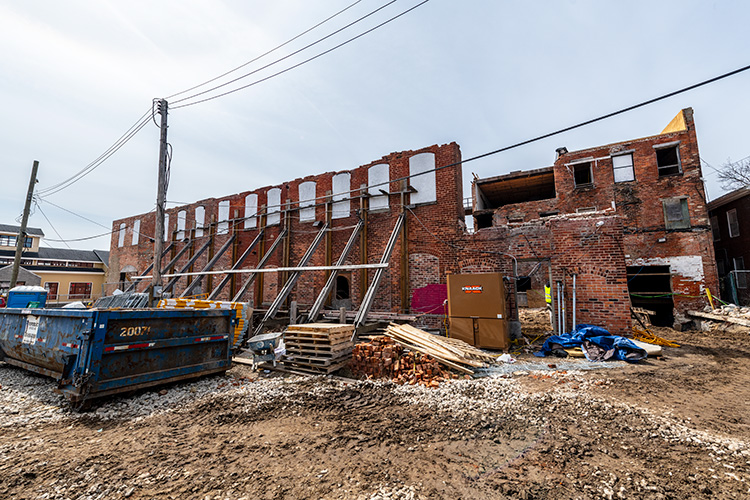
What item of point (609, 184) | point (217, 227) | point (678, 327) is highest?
point (609, 184)

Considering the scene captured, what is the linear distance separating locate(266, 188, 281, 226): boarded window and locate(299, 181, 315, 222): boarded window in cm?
142

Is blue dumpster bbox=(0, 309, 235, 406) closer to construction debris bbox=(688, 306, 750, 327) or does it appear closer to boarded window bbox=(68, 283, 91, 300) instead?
construction debris bbox=(688, 306, 750, 327)

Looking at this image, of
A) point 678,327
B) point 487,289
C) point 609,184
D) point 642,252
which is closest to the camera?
point 487,289

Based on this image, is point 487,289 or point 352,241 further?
point 352,241

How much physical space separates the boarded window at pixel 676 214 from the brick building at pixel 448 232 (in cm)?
5

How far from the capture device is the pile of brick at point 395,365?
19.1 feet

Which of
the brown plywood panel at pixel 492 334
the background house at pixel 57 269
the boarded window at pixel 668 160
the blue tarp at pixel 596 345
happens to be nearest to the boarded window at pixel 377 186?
the brown plywood panel at pixel 492 334

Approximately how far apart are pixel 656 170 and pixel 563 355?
14.7 metres

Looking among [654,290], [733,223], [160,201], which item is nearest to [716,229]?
[733,223]

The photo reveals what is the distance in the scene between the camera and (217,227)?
1778 centimetres

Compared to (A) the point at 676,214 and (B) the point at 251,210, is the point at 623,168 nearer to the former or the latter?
(A) the point at 676,214

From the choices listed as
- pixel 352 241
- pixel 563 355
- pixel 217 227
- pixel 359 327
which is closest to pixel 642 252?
pixel 563 355

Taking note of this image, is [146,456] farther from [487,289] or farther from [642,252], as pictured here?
[642,252]

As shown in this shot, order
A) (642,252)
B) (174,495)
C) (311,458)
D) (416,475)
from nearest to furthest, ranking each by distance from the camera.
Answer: (174,495) → (416,475) → (311,458) → (642,252)
